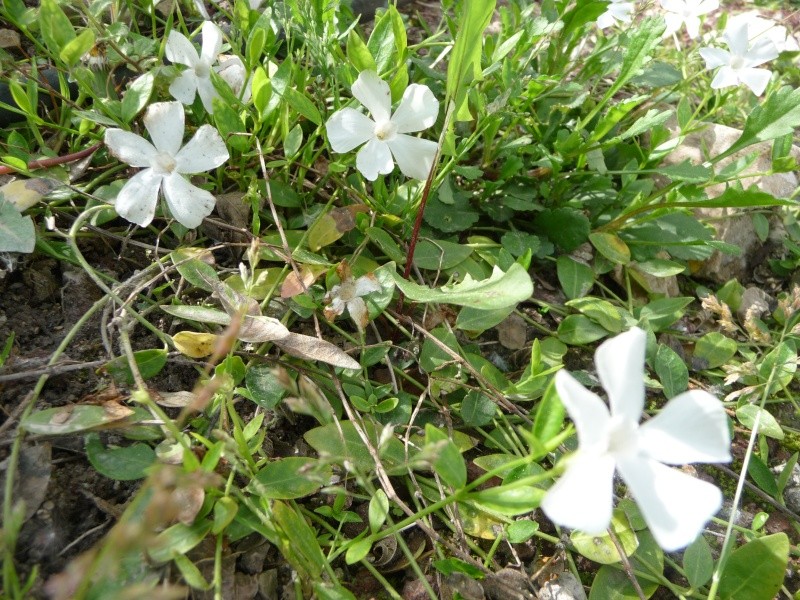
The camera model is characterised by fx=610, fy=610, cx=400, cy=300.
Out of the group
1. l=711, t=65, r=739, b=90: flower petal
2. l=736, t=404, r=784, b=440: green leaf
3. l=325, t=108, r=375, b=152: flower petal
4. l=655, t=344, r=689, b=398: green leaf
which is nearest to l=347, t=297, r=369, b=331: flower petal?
l=325, t=108, r=375, b=152: flower petal

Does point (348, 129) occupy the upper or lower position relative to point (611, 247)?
upper

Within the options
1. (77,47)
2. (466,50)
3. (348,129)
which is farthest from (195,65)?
(466,50)

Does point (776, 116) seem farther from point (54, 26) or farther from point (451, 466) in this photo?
point (54, 26)

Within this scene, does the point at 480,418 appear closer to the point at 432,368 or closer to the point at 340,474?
the point at 432,368

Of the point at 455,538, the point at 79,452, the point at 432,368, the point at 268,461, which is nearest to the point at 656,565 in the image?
the point at 455,538

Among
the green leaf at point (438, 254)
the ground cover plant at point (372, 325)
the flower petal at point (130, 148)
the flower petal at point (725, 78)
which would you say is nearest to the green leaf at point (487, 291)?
the ground cover plant at point (372, 325)

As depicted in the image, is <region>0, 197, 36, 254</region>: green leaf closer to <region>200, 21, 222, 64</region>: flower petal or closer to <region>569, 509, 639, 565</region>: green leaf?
<region>200, 21, 222, 64</region>: flower petal
